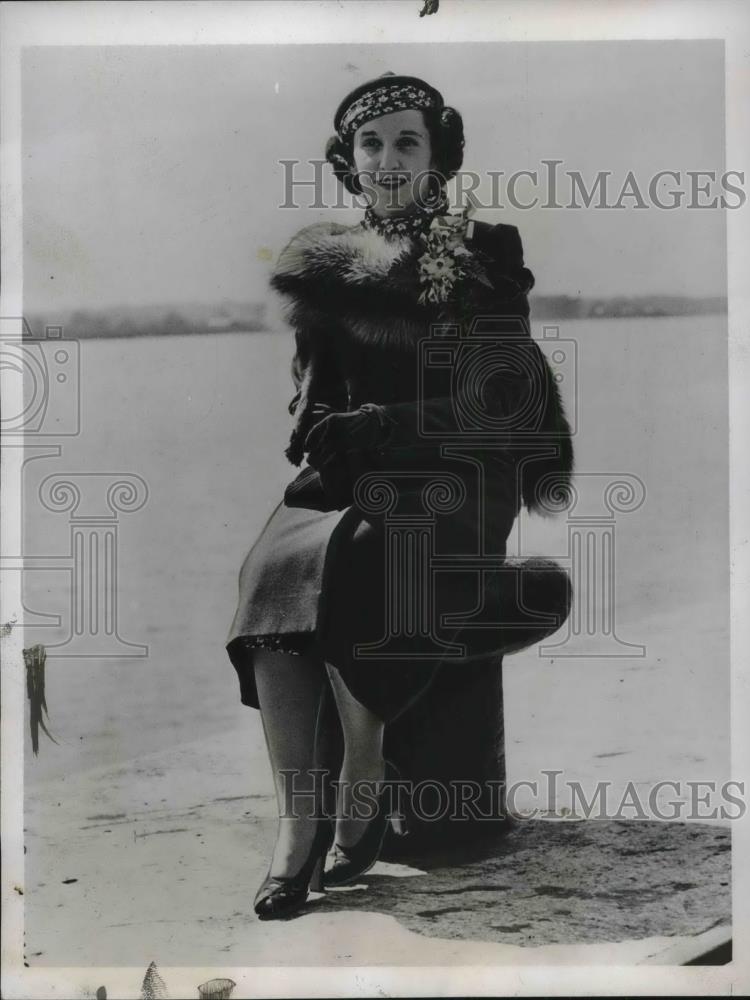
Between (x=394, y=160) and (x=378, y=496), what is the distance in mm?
829

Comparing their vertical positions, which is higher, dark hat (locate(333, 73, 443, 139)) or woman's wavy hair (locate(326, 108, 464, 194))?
dark hat (locate(333, 73, 443, 139))

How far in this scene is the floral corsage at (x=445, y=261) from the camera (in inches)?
88.4

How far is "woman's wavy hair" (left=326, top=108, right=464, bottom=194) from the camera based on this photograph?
2.27m

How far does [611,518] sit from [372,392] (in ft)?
2.18

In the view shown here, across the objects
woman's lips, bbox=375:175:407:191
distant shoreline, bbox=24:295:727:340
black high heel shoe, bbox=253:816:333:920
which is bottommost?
black high heel shoe, bbox=253:816:333:920

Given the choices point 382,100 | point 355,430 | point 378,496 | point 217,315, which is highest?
point 382,100

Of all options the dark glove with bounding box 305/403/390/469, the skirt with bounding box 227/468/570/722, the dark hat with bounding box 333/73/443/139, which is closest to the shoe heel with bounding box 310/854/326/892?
the skirt with bounding box 227/468/570/722

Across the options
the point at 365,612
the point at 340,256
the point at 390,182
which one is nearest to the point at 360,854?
the point at 365,612

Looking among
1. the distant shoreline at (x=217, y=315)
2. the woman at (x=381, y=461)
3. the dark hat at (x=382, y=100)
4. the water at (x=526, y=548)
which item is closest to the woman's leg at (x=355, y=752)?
the woman at (x=381, y=461)

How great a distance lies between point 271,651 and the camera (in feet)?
7.36

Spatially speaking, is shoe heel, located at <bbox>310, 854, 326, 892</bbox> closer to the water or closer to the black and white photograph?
the black and white photograph

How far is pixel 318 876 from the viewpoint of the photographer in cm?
222

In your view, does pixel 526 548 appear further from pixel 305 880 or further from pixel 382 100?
pixel 382 100

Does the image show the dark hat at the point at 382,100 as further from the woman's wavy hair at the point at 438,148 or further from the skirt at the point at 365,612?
the skirt at the point at 365,612
